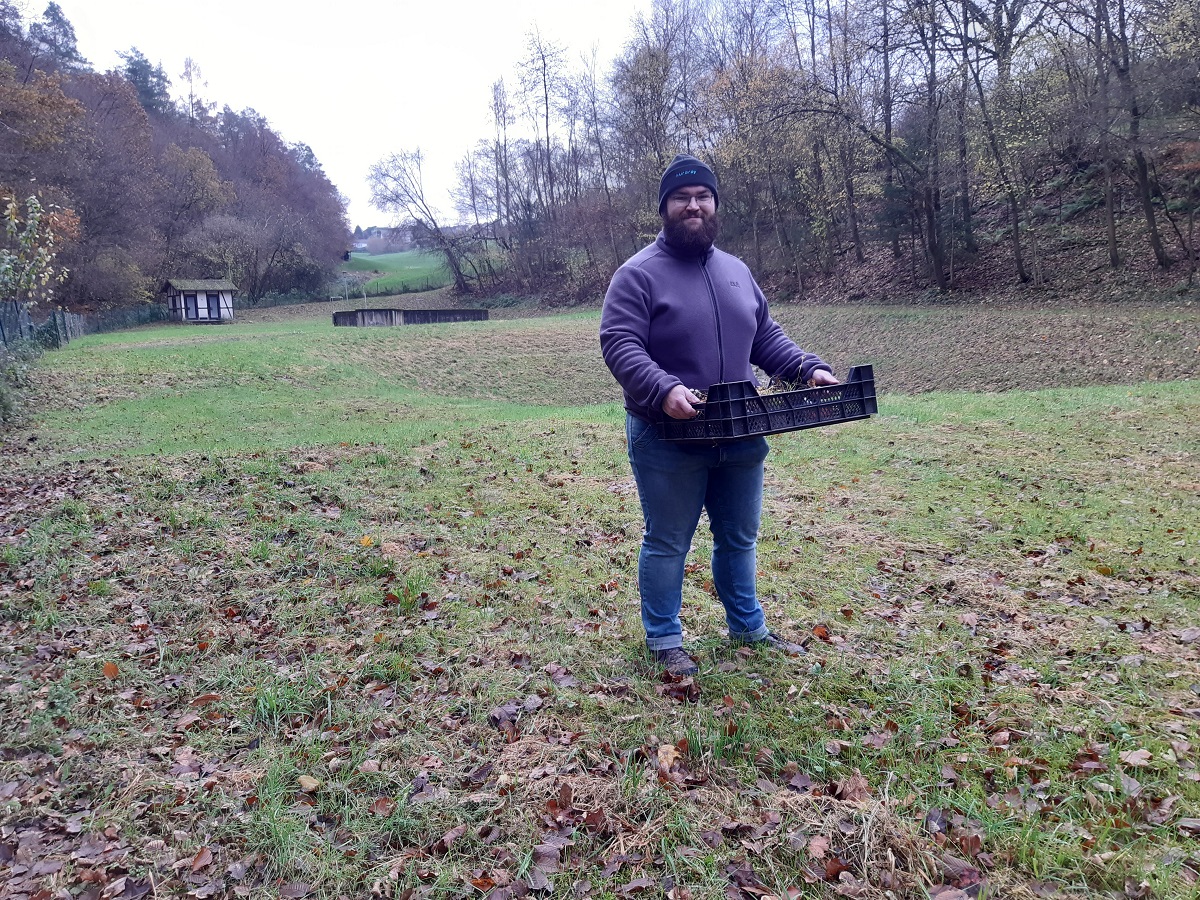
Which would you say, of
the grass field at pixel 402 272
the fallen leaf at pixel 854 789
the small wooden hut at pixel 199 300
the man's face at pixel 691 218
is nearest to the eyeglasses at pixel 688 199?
the man's face at pixel 691 218

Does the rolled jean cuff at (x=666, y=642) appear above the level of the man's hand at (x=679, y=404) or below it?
below

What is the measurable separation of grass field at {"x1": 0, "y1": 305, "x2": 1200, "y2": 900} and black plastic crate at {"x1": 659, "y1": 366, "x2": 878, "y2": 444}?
128 centimetres

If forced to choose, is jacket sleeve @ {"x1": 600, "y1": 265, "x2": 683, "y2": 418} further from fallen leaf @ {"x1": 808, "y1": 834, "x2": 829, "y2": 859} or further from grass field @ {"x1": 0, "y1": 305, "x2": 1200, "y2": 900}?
fallen leaf @ {"x1": 808, "y1": 834, "x2": 829, "y2": 859}

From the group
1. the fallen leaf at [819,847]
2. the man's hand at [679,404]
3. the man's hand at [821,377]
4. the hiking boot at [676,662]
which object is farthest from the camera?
the hiking boot at [676,662]

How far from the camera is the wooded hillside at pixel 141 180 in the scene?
95.0ft

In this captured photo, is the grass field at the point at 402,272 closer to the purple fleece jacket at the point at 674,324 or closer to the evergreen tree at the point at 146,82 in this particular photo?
the evergreen tree at the point at 146,82

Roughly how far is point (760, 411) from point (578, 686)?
1673mm

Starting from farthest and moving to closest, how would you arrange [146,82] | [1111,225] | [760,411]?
[146,82]
[1111,225]
[760,411]

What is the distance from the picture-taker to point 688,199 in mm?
3426

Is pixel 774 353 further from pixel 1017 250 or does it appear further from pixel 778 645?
pixel 1017 250

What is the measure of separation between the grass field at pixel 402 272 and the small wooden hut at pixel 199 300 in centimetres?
1674

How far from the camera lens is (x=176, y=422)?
510 inches

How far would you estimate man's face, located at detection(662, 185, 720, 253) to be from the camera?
3420 millimetres

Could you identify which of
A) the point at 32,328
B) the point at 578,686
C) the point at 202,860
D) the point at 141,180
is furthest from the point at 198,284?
the point at 202,860
